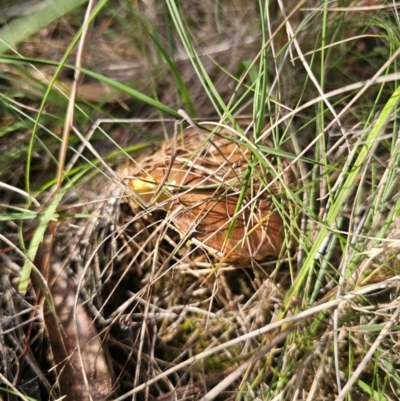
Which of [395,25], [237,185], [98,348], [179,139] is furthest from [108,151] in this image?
[395,25]

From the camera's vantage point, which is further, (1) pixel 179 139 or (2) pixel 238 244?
(1) pixel 179 139

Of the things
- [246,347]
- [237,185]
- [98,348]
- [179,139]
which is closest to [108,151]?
[179,139]

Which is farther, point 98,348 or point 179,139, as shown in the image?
point 179,139

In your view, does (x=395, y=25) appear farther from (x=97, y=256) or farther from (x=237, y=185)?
(x=97, y=256)

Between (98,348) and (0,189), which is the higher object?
(0,189)

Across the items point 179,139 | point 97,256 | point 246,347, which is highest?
point 179,139

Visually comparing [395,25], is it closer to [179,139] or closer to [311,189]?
[311,189]
